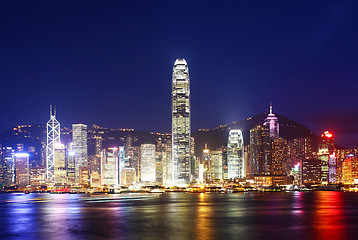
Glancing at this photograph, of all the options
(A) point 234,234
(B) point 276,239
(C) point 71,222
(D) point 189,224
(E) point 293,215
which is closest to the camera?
(B) point 276,239

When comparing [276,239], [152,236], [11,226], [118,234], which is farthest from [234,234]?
[11,226]

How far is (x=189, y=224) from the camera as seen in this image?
70.5m

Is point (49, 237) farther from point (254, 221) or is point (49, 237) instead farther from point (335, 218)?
point (335, 218)

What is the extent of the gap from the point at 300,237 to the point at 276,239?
11.8 feet

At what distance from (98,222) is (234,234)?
24.6 metres

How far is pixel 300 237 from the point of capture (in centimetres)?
5741

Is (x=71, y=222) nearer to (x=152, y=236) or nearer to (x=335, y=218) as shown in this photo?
(x=152, y=236)

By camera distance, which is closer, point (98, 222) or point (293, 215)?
point (98, 222)

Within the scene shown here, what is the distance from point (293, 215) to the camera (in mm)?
85812

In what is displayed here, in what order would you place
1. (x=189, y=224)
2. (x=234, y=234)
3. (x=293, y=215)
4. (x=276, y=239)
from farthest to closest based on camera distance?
(x=293, y=215)
(x=189, y=224)
(x=234, y=234)
(x=276, y=239)

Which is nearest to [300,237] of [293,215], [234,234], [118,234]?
[234,234]

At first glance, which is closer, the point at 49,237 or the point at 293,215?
the point at 49,237

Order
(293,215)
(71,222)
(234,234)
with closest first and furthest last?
(234,234)
(71,222)
(293,215)

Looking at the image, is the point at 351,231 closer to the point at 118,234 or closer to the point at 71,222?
the point at 118,234
